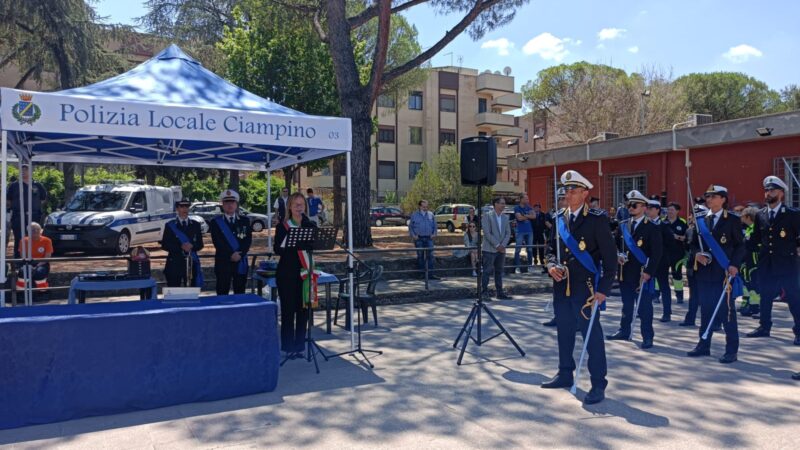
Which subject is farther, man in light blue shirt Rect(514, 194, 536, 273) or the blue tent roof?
man in light blue shirt Rect(514, 194, 536, 273)

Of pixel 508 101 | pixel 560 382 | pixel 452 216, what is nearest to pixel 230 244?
pixel 560 382

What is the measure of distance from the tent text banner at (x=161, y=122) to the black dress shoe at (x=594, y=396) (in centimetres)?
382

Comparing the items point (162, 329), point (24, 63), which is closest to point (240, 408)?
point (162, 329)

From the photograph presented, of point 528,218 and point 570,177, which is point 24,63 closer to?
point 528,218

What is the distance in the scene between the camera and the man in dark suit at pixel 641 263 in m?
7.78

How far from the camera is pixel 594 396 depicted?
5.48 m

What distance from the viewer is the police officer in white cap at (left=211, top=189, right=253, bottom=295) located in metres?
8.41

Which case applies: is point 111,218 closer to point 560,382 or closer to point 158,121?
point 158,121

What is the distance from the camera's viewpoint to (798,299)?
783cm

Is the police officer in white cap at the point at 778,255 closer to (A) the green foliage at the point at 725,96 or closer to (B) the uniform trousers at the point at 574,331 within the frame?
(B) the uniform trousers at the point at 574,331

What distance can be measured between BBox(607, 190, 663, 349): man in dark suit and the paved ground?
1.68ft

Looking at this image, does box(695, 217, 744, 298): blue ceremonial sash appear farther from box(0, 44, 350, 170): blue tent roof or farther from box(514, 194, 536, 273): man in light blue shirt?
box(514, 194, 536, 273): man in light blue shirt

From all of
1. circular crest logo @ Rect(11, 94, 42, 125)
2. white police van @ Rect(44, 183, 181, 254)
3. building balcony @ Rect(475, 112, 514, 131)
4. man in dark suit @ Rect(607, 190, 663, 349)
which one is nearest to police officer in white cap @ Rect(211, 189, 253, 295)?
circular crest logo @ Rect(11, 94, 42, 125)

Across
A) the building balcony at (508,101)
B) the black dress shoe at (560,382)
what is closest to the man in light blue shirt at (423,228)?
the black dress shoe at (560,382)
